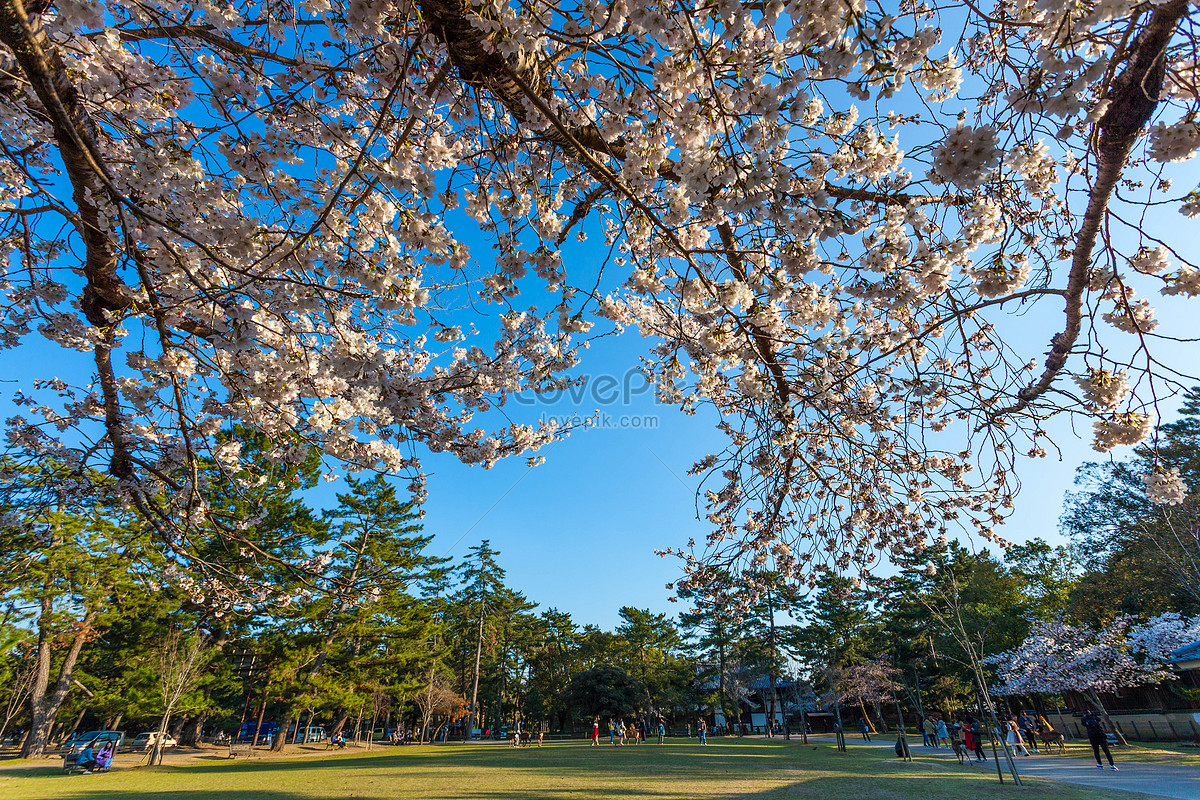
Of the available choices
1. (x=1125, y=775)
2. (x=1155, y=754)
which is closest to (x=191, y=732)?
(x=1125, y=775)

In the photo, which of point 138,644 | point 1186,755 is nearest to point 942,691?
point 1186,755

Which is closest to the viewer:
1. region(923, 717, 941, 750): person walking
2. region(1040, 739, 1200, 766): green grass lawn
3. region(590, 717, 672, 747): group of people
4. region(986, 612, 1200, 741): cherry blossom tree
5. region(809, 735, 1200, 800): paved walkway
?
region(809, 735, 1200, 800): paved walkway

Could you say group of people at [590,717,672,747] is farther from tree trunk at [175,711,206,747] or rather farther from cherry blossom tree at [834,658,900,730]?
tree trunk at [175,711,206,747]

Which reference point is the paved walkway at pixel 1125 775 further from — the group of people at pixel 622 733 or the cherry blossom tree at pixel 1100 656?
the group of people at pixel 622 733

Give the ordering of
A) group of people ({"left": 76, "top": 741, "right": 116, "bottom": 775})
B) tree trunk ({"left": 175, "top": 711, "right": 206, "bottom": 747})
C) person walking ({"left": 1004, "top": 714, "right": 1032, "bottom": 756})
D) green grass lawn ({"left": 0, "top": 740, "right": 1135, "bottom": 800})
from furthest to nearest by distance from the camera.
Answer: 1. tree trunk ({"left": 175, "top": 711, "right": 206, "bottom": 747})
2. group of people ({"left": 76, "top": 741, "right": 116, "bottom": 775})
3. person walking ({"left": 1004, "top": 714, "right": 1032, "bottom": 756})
4. green grass lawn ({"left": 0, "top": 740, "right": 1135, "bottom": 800})

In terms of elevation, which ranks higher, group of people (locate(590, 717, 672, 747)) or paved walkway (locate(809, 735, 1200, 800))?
paved walkway (locate(809, 735, 1200, 800))

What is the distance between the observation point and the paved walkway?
6.27 meters

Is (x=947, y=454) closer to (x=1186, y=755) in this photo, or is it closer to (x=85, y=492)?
(x=85, y=492)

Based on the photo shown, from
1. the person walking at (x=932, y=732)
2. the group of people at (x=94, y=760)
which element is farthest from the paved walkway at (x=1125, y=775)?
the group of people at (x=94, y=760)

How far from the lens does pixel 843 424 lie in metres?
3.91

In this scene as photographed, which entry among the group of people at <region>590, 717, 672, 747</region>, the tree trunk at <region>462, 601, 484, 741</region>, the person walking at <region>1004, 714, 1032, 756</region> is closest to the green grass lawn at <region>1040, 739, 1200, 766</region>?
the person walking at <region>1004, 714, 1032, 756</region>

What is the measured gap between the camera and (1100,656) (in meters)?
14.2

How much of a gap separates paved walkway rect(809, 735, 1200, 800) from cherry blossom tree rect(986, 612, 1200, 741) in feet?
13.1

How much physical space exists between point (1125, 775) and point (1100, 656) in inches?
350
